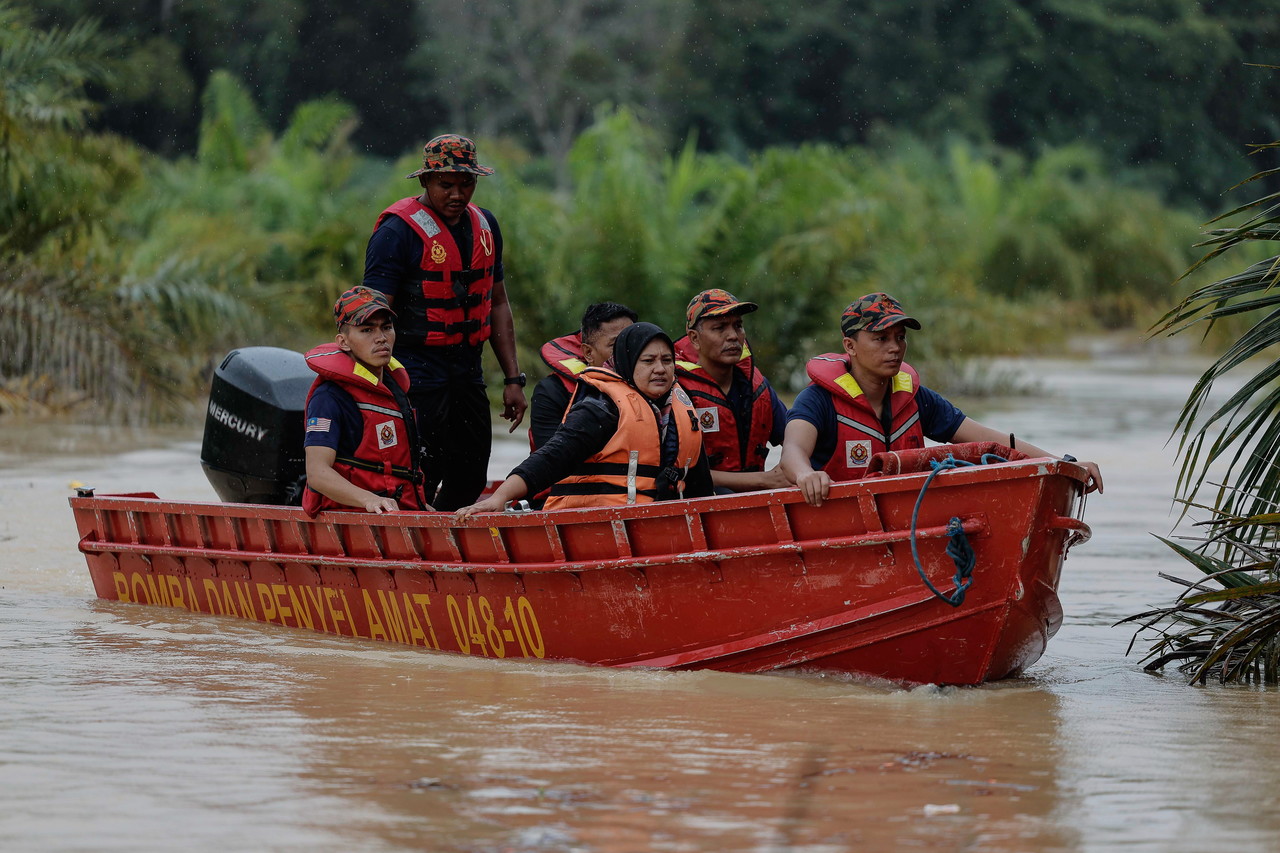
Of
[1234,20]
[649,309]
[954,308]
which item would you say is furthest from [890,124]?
[649,309]

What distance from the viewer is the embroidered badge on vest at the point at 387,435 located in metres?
7.14

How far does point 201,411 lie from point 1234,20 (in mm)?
35727

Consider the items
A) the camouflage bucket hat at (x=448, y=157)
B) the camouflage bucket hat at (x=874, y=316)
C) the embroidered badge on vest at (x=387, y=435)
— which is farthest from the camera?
the camouflage bucket hat at (x=448, y=157)

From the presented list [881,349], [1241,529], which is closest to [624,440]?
[881,349]

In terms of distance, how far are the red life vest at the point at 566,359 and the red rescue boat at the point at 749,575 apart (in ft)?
2.82

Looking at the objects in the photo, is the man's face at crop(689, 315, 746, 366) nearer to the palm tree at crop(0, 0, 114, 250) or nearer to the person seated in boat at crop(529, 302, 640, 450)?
the person seated in boat at crop(529, 302, 640, 450)

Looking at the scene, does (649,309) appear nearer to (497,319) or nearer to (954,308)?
(954,308)

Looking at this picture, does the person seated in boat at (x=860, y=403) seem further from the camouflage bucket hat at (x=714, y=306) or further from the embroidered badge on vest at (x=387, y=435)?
the embroidered badge on vest at (x=387, y=435)

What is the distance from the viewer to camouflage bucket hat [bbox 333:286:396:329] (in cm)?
698

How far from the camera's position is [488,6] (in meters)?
49.6

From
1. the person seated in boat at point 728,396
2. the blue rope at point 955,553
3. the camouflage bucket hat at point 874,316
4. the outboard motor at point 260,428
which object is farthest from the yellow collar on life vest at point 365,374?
the blue rope at point 955,553

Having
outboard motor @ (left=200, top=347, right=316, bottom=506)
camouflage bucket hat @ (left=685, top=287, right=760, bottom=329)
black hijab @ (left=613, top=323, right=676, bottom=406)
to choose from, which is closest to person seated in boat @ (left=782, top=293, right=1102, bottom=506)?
camouflage bucket hat @ (left=685, top=287, right=760, bottom=329)

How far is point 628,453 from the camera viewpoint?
6500 mm

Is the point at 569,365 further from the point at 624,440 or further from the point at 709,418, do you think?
the point at 624,440
